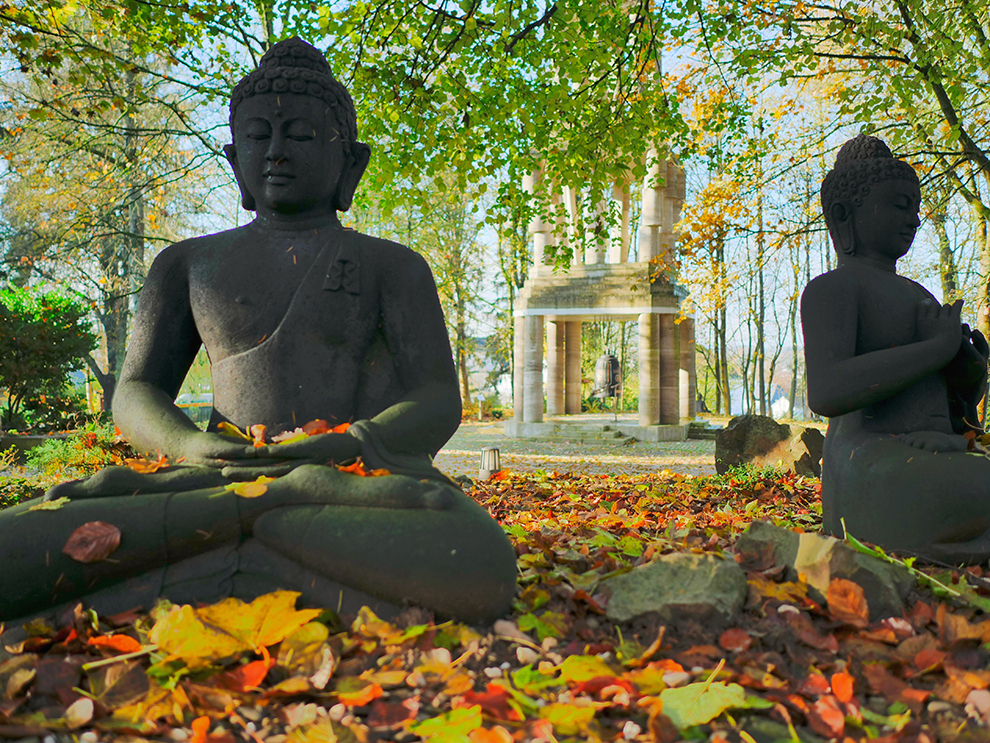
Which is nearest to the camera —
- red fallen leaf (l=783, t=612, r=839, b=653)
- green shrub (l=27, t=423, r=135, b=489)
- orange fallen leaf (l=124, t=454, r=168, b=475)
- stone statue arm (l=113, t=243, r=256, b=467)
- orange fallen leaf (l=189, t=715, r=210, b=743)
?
orange fallen leaf (l=189, t=715, r=210, b=743)

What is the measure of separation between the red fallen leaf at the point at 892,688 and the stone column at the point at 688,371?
17.4 meters

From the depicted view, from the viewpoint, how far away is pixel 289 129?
9.84 feet

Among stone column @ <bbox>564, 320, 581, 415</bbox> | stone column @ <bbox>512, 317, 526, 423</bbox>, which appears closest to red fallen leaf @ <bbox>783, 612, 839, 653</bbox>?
stone column @ <bbox>512, 317, 526, 423</bbox>

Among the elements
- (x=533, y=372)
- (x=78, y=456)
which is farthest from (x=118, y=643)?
Answer: (x=533, y=372)

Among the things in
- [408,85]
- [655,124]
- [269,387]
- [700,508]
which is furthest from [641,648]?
[655,124]

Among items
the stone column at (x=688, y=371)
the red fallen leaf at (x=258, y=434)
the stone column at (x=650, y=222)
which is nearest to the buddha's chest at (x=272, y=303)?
the red fallen leaf at (x=258, y=434)

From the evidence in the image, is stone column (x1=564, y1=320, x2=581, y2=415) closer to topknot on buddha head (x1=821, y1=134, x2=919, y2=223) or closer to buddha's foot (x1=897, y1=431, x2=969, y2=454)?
topknot on buddha head (x1=821, y1=134, x2=919, y2=223)

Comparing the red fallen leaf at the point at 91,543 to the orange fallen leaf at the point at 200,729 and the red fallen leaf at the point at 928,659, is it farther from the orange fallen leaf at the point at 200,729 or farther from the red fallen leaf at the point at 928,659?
the red fallen leaf at the point at 928,659

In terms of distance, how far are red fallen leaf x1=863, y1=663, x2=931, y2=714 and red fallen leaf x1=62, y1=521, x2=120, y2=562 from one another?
2356mm

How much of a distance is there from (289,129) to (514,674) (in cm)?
241

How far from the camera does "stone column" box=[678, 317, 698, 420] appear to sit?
18.9 m

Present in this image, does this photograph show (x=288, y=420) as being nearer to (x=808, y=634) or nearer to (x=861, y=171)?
(x=808, y=634)

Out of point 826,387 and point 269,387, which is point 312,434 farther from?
point 826,387

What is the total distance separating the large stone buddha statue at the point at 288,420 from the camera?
2.22 metres
